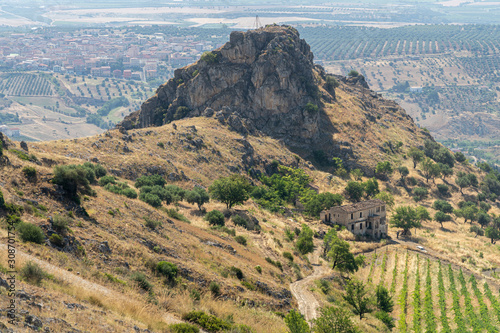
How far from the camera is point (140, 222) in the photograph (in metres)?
50.2

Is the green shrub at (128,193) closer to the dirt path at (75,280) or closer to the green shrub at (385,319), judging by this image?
the dirt path at (75,280)

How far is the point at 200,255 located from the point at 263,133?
83370mm

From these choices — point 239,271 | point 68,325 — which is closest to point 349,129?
point 239,271

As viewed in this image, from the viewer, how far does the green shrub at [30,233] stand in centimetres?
3439

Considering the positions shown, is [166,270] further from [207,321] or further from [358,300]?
[358,300]

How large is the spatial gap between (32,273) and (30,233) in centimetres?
603

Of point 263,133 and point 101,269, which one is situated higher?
point 101,269

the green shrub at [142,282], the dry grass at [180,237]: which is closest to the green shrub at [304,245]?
the dry grass at [180,237]

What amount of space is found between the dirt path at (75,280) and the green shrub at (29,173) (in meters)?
12.8

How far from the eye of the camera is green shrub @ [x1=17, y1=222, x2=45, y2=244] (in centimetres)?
3439

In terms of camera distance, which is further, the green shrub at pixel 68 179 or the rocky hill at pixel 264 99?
the rocky hill at pixel 264 99

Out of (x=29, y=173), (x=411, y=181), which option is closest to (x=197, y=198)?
(x=29, y=173)

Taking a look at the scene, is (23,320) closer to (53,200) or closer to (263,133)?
(53,200)

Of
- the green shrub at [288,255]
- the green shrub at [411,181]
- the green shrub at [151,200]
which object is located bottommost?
the green shrub at [411,181]
